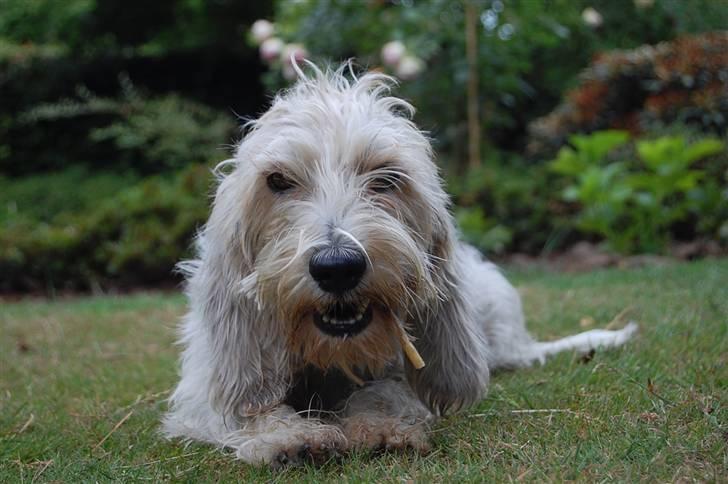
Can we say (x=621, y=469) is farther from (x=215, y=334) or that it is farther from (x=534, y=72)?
(x=534, y=72)

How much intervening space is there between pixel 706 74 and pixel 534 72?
15.8 feet

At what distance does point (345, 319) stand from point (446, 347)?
56 cm

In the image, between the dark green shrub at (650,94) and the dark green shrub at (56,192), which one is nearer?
the dark green shrub at (650,94)

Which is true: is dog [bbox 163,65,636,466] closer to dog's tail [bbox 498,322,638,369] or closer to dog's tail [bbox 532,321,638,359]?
dog's tail [bbox 498,322,638,369]

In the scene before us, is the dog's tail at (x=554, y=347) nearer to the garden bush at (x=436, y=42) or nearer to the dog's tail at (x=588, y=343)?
the dog's tail at (x=588, y=343)

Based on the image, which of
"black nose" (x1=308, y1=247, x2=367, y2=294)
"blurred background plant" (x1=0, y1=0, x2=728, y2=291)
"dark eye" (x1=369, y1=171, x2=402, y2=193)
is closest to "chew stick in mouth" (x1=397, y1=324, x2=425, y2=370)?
"black nose" (x1=308, y1=247, x2=367, y2=294)

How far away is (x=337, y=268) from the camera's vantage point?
9.15 ft

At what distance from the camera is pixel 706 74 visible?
31.9ft

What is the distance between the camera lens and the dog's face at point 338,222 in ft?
9.40

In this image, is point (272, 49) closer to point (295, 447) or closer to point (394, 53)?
point (394, 53)

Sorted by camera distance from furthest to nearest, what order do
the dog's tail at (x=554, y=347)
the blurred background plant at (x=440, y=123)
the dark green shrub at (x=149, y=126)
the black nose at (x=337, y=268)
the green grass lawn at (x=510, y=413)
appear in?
1. the dark green shrub at (x=149, y=126)
2. the blurred background plant at (x=440, y=123)
3. the dog's tail at (x=554, y=347)
4. the black nose at (x=337, y=268)
5. the green grass lawn at (x=510, y=413)

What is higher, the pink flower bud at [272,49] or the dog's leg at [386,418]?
the pink flower bud at [272,49]

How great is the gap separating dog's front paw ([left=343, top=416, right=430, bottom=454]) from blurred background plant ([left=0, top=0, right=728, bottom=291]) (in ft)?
9.53

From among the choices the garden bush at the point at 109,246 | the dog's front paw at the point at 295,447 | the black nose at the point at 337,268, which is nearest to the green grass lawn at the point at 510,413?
the dog's front paw at the point at 295,447
